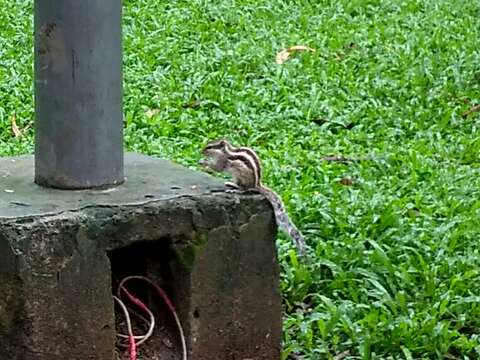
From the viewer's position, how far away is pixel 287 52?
8.40 metres

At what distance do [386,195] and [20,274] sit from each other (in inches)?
104

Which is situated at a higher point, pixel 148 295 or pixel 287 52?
pixel 287 52

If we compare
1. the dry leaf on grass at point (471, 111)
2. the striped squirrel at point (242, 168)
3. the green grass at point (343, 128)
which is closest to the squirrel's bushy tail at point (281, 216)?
the striped squirrel at point (242, 168)

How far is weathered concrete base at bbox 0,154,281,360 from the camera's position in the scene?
10.8ft

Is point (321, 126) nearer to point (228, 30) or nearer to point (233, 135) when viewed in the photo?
point (233, 135)

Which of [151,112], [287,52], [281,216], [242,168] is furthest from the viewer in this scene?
[287,52]

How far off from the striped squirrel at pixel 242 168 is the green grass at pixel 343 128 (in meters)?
0.51

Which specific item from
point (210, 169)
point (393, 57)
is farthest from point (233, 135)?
point (210, 169)

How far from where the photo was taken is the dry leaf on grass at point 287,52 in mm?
8227

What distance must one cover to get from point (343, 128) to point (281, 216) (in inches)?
120

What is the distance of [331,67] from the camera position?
8055mm

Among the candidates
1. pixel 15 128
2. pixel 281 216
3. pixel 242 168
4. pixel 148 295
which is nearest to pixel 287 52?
pixel 15 128

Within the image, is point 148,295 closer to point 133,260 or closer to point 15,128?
point 133,260

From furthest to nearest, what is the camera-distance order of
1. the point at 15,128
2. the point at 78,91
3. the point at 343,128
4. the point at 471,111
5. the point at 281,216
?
the point at 471,111 → the point at 343,128 → the point at 15,128 → the point at 281,216 → the point at 78,91
